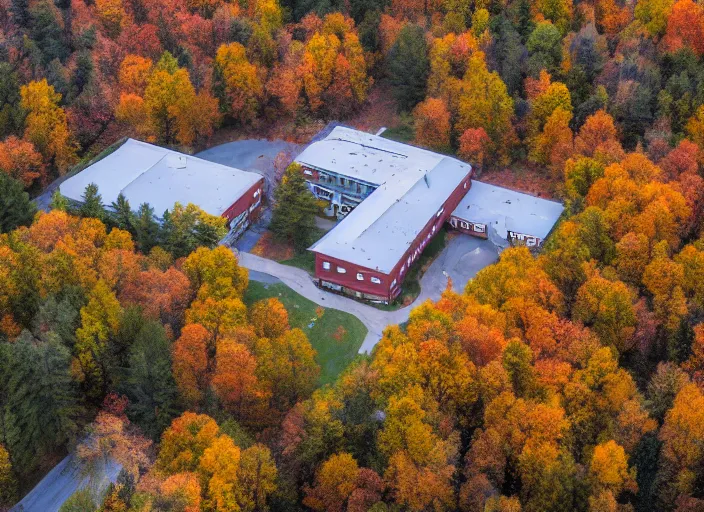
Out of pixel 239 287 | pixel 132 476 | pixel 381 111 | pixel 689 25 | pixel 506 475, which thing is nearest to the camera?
pixel 132 476

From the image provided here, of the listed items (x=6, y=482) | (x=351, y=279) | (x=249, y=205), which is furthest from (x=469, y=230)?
(x=6, y=482)

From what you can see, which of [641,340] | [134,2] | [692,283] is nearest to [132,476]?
[641,340]

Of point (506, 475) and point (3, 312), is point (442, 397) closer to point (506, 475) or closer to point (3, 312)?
point (506, 475)

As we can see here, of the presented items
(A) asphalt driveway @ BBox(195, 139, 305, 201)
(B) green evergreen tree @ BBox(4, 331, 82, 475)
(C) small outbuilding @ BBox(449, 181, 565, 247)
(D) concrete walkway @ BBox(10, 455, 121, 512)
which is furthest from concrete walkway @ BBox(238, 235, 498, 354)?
(B) green evergreen tree @ BBox(4, 331, 82, 475)

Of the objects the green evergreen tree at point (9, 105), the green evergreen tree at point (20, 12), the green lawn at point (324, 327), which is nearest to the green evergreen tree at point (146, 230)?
the green lawn at point (324, 327)

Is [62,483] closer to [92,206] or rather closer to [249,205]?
[92,206]

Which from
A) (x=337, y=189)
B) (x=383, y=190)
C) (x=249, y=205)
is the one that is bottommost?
(x=249, y=205)
